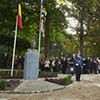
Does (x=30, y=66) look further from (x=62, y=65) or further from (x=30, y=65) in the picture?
(x=62, y=65)

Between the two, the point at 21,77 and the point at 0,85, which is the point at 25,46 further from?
the point at 0,85

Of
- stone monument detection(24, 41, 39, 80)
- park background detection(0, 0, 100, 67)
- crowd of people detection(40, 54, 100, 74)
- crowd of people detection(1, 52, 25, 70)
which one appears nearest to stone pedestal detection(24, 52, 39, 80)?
stone monument detection(24, 41, 39, 80)

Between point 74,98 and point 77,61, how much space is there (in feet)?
14.7

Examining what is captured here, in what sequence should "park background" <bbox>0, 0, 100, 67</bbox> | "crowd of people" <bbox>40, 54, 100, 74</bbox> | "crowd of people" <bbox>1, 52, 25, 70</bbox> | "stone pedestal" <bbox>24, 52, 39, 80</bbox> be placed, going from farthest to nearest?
"park background" <bbox>0, 0, 100, 67</bbox> < "crowd of people" <bbox>1, 52, 25, 70</bbox> < "crowd of people" <bbox>40, 54, 100, 74</bbox> < "stone pedestal" <bbox>24, 52, 39, 80</bbox>

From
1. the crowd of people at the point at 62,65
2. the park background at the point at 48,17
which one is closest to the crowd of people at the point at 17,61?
the park background at the point at 48,17

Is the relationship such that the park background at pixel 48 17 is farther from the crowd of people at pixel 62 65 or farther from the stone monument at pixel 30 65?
the stone monument at pixel 30 65

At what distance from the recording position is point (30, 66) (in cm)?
812

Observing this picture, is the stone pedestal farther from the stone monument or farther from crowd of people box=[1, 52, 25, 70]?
crowd of people box=[1, 52, 25, 70]

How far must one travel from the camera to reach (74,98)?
15.4ft

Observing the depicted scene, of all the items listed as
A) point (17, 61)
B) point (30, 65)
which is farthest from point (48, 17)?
point (30, 65)

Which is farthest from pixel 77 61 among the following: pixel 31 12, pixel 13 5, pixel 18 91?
pixel 31 12

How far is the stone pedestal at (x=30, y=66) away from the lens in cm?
803

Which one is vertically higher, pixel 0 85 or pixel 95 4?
pixel 95 4

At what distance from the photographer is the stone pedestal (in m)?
8.03
